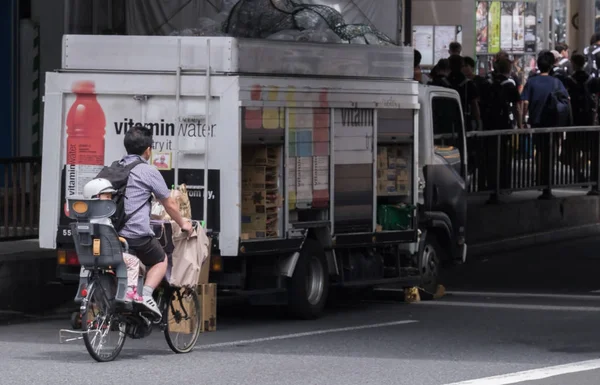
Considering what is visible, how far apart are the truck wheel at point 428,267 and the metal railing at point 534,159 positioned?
13.6 ft

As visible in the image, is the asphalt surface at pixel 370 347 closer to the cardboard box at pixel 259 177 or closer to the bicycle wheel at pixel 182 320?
the bicycle wheel at pixel 182 320

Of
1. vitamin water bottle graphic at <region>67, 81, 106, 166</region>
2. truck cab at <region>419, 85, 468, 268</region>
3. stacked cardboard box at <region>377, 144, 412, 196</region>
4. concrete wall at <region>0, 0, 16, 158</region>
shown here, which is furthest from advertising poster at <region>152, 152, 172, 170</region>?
concrete wall at <region>0, 0, 16, 158</region>

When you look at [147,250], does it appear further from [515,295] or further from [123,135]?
[515,295]

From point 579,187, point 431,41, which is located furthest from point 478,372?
point 431,41

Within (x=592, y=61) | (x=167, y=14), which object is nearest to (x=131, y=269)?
(x=167, y=14)

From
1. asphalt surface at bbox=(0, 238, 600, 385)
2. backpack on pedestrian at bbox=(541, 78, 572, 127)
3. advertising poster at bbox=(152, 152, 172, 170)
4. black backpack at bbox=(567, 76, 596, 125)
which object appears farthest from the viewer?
black backpack at bbox=(567, 76, 596, 125)

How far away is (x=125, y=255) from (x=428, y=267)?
5.72 meters

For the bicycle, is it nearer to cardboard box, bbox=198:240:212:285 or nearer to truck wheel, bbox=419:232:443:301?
cardboard box, bbox=198:240:212:285

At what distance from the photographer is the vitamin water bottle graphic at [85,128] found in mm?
13141

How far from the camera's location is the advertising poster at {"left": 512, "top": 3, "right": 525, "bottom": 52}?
2817 centimetres

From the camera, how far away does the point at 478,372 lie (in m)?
10.3

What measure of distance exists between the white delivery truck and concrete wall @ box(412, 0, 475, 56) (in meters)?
11.6

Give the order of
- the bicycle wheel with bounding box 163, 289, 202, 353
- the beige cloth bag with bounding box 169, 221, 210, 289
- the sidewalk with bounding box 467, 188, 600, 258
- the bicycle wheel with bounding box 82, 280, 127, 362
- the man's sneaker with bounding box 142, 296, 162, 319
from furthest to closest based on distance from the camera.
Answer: the sidewalk with bounding box 467, 188, 600, 258, the beige cloth bag with bounding box 169, 221, 210, 289, the bicycle wheel with bounding box 163, 289, 202, 353, the man's sneaker with bounding box 142, 296, 162, 319, the bicycle wheel with bounding box 82, 280, 127, 362

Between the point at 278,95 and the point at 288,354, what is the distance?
9.33 ft
